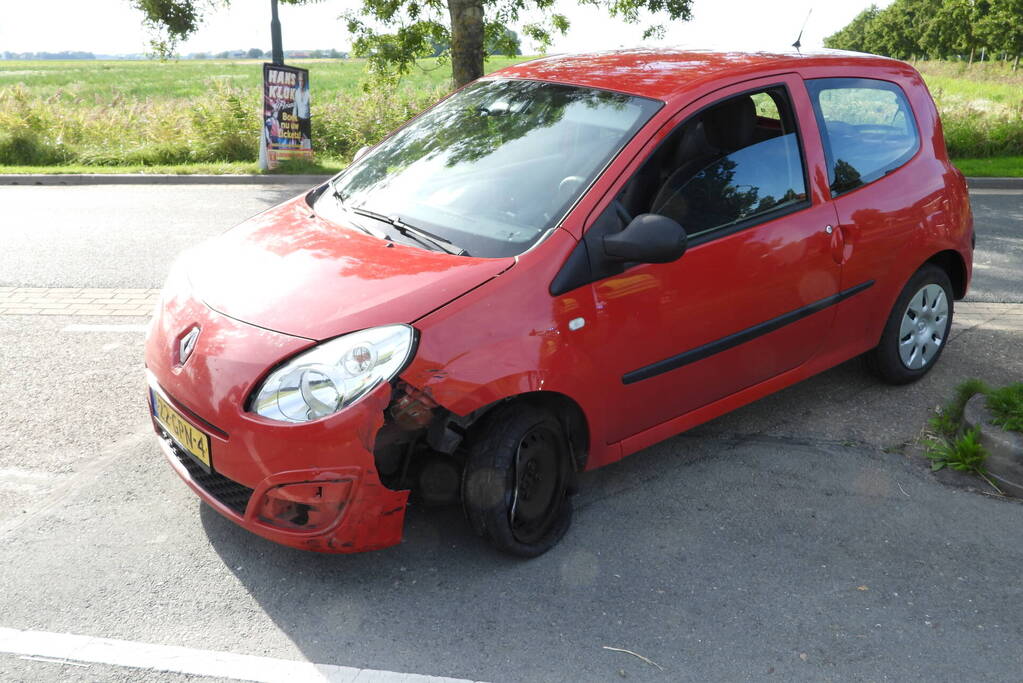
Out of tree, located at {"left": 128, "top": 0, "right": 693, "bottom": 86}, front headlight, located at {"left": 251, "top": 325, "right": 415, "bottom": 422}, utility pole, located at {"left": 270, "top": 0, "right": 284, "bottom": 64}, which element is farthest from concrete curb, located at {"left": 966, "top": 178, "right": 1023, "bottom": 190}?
front headlight, located at {"left": 251, "top": 325, "right": 415, "bottom": 422}

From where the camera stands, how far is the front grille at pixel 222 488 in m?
3.17

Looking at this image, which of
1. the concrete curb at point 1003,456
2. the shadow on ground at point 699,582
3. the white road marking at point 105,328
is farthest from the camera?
the white road marking at point 105,328

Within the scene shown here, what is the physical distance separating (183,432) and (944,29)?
73.2 m

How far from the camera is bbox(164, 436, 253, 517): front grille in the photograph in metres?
3.17

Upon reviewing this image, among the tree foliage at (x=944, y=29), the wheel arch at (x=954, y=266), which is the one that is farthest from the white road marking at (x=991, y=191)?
the tree foliage at (x=944, y=29)

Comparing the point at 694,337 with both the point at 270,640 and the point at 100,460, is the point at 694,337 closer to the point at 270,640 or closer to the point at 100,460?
the point at 270,640

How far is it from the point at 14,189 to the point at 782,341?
1065cm

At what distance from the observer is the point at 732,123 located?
3.94m

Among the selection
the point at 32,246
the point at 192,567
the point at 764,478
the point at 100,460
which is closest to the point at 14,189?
the point at 32,246

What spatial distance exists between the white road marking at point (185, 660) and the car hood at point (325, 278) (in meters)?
1.03

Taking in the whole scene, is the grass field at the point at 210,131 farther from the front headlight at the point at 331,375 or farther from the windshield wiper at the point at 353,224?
the front headlight at the point at 331,375

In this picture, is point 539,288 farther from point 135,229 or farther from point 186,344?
point 135,229

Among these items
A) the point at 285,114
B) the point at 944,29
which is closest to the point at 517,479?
the point at 285,114

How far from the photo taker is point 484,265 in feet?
10.9
